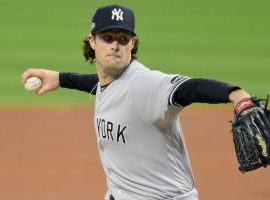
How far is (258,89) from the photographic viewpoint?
1002 cm

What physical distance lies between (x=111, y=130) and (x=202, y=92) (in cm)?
89

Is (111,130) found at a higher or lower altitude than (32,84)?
lower

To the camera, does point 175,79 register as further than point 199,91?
Yes

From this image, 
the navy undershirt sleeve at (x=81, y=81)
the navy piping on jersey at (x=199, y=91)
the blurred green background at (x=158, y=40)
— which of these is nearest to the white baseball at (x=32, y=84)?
the navy undershirt sleeve at (x=81, y=81)

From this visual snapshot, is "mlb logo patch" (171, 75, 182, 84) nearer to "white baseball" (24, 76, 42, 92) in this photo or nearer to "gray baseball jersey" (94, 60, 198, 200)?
"gray baseball jersey" (94, 60, 198, 200)

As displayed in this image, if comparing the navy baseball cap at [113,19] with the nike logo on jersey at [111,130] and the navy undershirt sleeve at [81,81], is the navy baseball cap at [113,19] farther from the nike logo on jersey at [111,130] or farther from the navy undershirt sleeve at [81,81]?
the navy undershirt sleeve at [81,81]

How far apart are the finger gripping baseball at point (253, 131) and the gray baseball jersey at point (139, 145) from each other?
22.2 inches

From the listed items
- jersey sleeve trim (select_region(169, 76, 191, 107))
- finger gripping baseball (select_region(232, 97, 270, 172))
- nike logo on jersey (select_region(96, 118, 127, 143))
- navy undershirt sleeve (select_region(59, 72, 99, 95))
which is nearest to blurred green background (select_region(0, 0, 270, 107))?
navy undershirt sleeve (select_region(59, 72, 99, 95))

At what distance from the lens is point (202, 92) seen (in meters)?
2.90

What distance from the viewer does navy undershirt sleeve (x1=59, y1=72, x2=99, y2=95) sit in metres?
4.56

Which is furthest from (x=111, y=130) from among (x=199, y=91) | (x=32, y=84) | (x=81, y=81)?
(x=32, y=84)

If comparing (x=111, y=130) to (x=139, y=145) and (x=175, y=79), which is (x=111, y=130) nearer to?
(x=139, y=145)

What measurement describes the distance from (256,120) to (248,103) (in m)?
0.08

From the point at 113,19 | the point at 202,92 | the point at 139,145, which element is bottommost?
the point at 139,145
